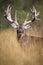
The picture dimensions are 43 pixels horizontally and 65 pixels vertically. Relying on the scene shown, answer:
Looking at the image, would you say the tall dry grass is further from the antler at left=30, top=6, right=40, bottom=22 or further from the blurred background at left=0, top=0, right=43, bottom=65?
the antler at left=30, top=6, right=40, bottom=22

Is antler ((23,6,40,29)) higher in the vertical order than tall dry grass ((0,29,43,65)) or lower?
higher

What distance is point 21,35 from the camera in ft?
6.39

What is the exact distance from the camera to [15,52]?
1.96 metres

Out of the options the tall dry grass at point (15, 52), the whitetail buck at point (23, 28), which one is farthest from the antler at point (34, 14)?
the tall dry grass at point (15, 52)

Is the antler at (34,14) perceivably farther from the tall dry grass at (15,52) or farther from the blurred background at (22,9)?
the tall dry grass at (15,52)

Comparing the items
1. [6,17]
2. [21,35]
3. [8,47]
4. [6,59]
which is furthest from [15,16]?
[6,59]

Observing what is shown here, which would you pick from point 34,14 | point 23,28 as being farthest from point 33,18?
point 23,28

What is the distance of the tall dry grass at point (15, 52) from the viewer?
194 centimetres

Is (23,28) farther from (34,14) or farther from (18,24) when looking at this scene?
(34,14)

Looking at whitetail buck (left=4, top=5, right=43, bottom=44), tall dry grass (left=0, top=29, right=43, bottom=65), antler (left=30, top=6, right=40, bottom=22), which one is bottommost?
tall dry grass (left=0, top=29, right=43, bottom=65)

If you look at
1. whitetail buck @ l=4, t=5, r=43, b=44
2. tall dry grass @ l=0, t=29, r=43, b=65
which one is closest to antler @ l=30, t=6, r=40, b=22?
whitetail buck @ l=4, t=5, r=43, b=44

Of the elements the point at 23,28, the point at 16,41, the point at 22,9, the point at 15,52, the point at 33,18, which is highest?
the point at 22,9

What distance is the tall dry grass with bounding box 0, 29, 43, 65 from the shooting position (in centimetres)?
194

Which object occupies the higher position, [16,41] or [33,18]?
[33,18]
